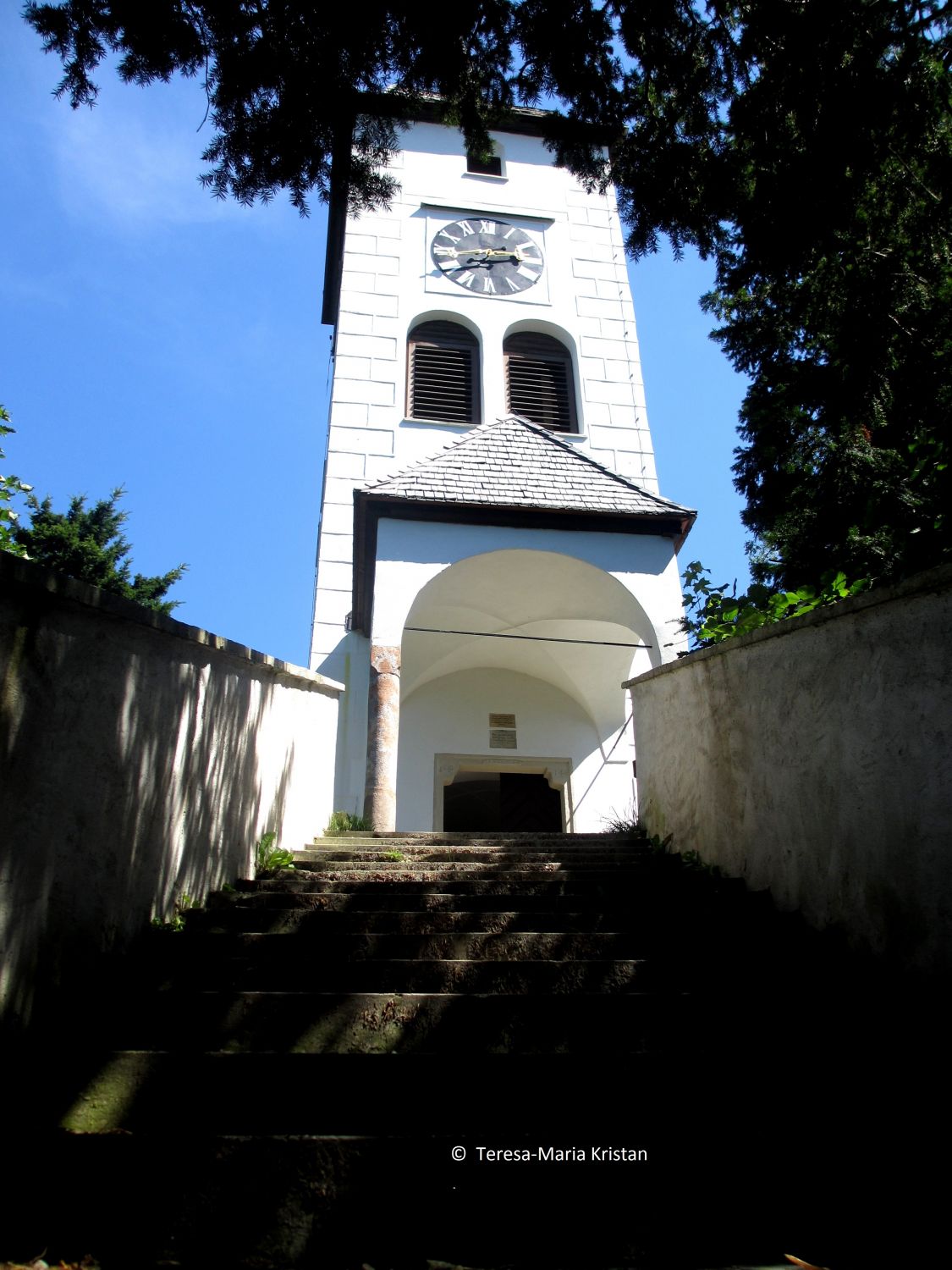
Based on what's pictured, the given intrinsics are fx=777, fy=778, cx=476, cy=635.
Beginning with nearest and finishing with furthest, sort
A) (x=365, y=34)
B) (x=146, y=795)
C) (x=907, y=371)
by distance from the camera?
(x=146, y=795) < (x=365, y=34) < (x=907, y=371)

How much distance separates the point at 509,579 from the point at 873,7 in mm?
7057

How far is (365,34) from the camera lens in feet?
13.0

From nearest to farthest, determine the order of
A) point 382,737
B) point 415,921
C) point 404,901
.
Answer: point 415,921 → point 404,901 → point 382,737

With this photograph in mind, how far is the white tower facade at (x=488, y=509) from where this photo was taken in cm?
928

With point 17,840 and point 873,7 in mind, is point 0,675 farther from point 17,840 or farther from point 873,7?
point 873,7

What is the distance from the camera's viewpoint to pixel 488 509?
30.4ft

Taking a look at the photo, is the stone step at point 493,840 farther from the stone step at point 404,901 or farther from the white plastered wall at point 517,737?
the white plastered wall at point 517,737

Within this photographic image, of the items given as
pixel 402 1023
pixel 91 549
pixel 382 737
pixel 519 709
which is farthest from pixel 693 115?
pixel 91 549

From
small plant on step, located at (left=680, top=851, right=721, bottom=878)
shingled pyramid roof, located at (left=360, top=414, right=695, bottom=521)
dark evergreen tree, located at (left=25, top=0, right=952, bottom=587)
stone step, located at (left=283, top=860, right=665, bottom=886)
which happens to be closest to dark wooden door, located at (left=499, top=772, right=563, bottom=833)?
shingled pyramid roof, located at (left=360, top=414, right=695, bottom=521)

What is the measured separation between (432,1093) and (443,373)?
533 inches

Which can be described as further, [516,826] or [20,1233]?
[516,826]

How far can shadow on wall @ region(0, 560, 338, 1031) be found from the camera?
271 centimetres

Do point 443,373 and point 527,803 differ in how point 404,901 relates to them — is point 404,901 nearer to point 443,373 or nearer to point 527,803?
point 527,803

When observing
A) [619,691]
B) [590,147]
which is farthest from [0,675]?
[619,691]
